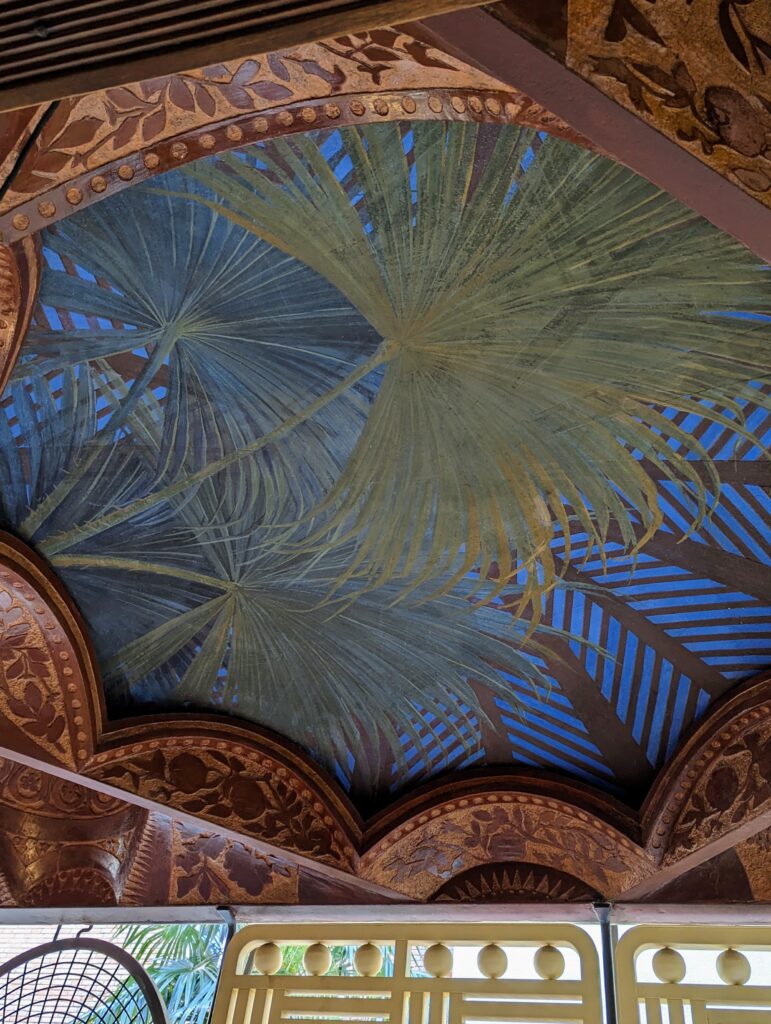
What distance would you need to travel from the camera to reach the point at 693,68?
2.02 meters

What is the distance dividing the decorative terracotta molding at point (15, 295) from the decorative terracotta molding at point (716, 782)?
3.53m

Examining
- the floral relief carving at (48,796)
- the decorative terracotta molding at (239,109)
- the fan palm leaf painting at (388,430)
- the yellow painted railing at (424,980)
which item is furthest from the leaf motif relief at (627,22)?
the floral relief carving at (48,796)

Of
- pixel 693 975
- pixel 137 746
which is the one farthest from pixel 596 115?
pixel 693 975

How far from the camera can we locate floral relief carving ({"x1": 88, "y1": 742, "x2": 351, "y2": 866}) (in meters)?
5.09

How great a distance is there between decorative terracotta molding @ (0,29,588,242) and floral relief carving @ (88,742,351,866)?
306 cm

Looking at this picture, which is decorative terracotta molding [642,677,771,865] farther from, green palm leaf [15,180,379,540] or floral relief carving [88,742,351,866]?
green palm leaf [15,180,379,540]

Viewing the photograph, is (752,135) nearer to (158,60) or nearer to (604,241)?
(158,60)

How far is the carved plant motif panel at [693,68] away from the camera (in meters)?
1.98

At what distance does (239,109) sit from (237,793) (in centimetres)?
363

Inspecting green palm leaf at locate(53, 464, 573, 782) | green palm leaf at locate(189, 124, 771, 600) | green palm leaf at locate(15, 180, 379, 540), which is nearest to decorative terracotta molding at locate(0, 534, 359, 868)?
green palm leaf at locate(53, 464, 573, 782)

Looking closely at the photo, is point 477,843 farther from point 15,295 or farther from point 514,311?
point 15,295

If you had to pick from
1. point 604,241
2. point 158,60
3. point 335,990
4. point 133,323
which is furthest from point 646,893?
point 158,60

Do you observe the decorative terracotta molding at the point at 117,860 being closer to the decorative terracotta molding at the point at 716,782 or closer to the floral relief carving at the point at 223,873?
the floral relief carving at the point at 223,873

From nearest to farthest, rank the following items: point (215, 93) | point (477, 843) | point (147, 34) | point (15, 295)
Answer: point (147, 34) < point (215, 93) < point (15, 295) < point (477, 843)
